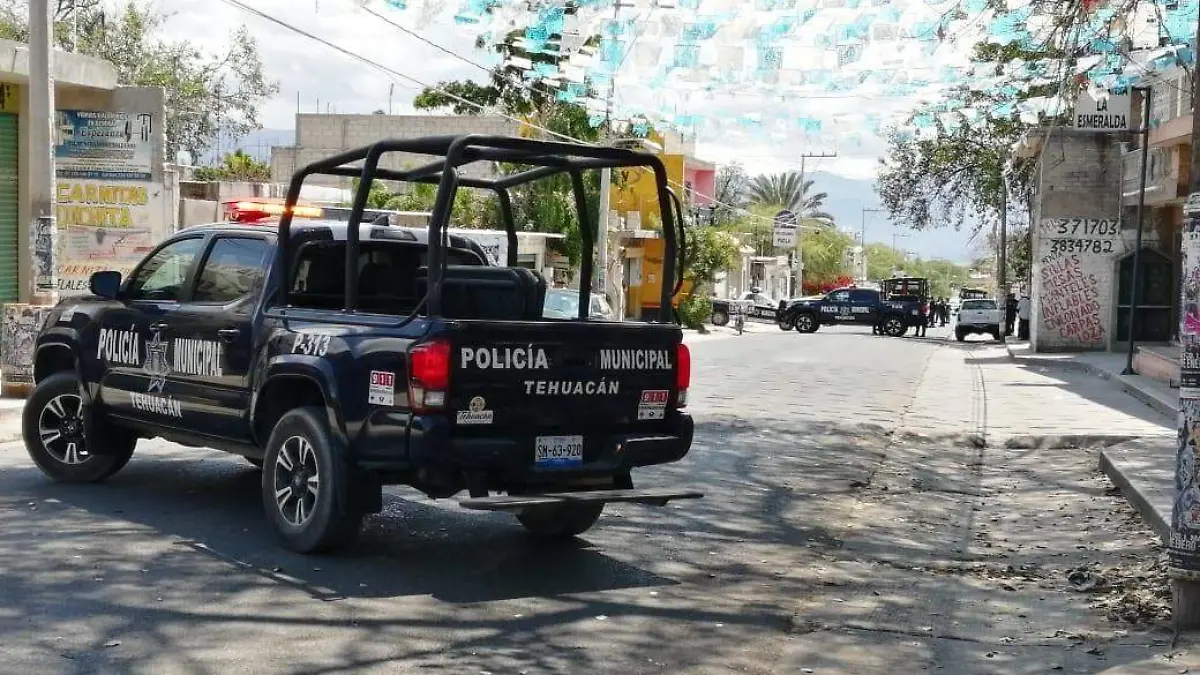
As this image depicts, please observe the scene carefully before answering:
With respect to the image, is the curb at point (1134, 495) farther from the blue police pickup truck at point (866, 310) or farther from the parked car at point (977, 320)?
the blue police pickup truck at point (866, 310)

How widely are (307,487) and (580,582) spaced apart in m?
1.59

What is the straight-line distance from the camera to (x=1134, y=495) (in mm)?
10844

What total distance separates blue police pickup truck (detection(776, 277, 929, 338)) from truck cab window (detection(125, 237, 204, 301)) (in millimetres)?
48207

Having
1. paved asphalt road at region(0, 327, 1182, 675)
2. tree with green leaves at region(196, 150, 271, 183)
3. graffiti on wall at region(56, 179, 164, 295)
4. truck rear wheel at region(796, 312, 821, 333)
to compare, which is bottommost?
truck rear wheel at region(796, 312, 821, 333)

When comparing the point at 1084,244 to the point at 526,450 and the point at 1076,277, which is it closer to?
the point at 1076,277

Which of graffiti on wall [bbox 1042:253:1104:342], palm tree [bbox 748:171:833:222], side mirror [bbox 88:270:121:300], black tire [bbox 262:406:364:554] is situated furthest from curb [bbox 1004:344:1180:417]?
palm tree [bbox 748:171:833:222]

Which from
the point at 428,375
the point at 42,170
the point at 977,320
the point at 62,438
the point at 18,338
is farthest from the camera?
the point at 977,320

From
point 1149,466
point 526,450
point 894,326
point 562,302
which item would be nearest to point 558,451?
point 526,450

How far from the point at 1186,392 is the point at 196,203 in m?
29.2

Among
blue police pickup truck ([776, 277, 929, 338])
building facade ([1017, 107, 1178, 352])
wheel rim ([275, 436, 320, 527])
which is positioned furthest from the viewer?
blue police pickup truck ([776, 277, 929, 338])

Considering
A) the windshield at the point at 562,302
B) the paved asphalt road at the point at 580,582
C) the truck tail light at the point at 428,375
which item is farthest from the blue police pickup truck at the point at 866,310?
the truck tail light at the point at 428,375

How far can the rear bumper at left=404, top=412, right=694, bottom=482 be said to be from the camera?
7.15 meters

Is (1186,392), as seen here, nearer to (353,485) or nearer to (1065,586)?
(1065,586)

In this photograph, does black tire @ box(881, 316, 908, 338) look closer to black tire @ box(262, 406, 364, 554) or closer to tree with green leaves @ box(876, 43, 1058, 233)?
tree with green leaves @ box(876, 43, 1058, 233)
